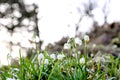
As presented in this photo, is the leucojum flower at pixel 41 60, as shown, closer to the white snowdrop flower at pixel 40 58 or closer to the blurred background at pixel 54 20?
the white snowdrop flower at pixel 40 58

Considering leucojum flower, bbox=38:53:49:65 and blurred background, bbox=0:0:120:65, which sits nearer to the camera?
leucojum flower, bbox=38:53:49:65

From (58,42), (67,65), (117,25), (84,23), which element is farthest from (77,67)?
(84,23)

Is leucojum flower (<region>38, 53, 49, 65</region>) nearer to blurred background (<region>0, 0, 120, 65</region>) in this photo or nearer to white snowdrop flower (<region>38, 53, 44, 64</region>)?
white snowdrop flower (<region>38, 53, 44, 64</region>)

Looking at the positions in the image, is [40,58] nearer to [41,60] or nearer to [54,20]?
[41,60]

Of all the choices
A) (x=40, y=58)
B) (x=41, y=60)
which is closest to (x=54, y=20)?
(x=41, y=60)

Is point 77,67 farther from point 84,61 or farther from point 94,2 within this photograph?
point 94,2

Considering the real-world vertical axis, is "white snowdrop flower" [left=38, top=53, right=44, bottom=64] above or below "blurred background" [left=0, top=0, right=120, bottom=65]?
below

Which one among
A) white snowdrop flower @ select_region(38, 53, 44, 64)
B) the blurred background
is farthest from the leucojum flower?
the blurred background

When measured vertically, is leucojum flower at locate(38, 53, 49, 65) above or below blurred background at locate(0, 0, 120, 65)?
below

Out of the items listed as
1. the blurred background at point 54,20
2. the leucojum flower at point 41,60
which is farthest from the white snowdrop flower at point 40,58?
the blurred background at point 54,20
